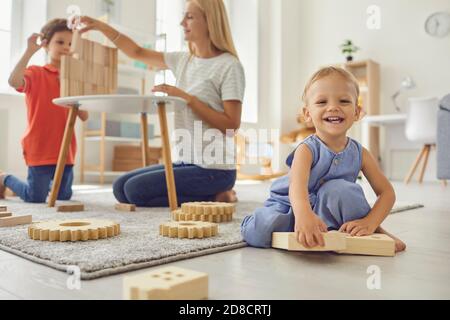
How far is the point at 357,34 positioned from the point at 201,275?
457 centimetres

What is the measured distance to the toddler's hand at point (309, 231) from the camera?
0.79m

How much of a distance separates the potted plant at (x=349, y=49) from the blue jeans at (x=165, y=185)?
3.19m

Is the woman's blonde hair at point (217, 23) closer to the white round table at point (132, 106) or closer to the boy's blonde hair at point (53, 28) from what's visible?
the white round table at point (132, 106)

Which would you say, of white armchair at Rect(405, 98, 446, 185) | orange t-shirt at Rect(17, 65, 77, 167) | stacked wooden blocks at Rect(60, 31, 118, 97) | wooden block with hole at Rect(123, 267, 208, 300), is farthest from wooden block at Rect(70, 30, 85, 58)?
white armchair at Rect(405, 98, 446, 185)

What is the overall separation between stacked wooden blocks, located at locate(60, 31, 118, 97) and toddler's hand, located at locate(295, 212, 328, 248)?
1206 mm

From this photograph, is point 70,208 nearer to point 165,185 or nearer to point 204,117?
point 165,185

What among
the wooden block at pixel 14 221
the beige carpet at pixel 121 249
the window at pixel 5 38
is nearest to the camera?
the beige carpet at pixel 121 249

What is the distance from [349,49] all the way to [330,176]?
151 inches

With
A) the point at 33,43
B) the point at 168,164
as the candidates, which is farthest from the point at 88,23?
the point at 168,164

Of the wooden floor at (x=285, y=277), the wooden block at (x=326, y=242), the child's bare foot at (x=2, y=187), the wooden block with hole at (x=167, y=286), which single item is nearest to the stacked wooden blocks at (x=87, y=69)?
the child's bare foot at (x=2, y=187)

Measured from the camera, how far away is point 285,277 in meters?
0.69

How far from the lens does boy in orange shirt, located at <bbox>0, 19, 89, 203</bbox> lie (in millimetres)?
1861

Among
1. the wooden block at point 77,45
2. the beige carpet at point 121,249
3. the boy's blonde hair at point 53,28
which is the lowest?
the beige carpet at point 121,249

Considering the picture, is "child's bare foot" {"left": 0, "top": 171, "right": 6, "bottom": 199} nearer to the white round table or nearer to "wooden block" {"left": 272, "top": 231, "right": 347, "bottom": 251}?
the white round table
